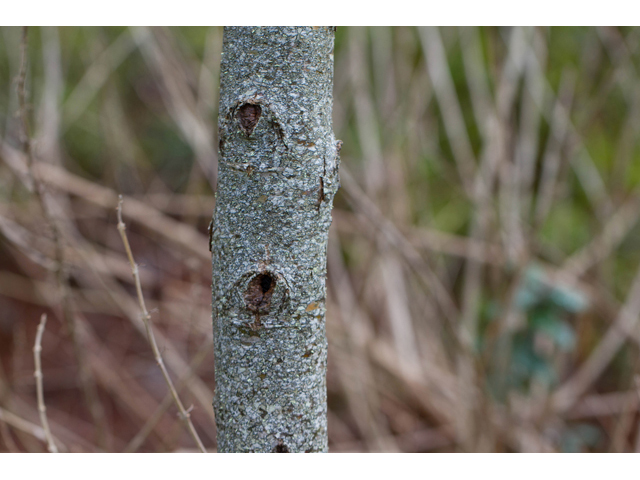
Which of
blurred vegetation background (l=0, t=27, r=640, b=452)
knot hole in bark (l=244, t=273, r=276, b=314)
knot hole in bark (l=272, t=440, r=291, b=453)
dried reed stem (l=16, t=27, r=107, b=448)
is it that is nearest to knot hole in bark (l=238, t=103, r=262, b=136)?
knot hole in bark (l=244, t=273, r=276, b=314)

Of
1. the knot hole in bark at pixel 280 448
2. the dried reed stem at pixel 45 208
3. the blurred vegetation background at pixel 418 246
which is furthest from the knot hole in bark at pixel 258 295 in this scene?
the blurred vegetation background at pixel 418 246

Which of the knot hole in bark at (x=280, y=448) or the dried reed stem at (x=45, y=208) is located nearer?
the knot hole in bark at (x=280, y=448)

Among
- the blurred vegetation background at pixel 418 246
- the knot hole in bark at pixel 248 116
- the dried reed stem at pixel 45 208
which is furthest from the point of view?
the blurred vegetation background at pixel 418 246

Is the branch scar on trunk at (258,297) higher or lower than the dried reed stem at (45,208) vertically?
lower

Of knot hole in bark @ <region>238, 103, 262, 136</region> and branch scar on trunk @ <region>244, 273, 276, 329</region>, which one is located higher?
knot hole in bark @ <region>238, 103, 262, 136</region>

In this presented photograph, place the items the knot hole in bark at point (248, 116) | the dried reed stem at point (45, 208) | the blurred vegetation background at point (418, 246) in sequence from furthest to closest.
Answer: the blurred vegetation background at point (418, 246) → the dried reed stem at point (45, 208) → the knot hole in bark at point (248, 116)

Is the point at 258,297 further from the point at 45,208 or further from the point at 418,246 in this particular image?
the point at 418,246

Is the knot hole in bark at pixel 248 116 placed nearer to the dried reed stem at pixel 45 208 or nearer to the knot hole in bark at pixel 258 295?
the knot hole in bark at pixel 258 295

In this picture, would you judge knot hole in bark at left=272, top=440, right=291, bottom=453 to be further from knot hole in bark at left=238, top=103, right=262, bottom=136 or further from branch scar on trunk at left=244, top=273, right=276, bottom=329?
knot hole in bark at left=238, top=103, right=262, bottom=136
